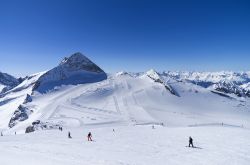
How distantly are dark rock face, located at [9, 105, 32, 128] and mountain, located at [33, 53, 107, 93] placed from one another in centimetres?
3223

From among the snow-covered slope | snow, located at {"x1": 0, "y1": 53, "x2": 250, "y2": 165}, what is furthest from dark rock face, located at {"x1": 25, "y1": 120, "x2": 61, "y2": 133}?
the snow-covered slope

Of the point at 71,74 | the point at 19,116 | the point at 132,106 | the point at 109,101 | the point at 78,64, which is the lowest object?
the point at 19,116

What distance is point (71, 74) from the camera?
17988cm

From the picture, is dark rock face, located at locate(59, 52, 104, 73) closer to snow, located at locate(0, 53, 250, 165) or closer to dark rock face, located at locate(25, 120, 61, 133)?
snow, located at locate(0, 53, 250, 165)

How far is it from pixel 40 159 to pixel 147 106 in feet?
303

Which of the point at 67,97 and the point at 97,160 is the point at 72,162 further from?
the point at 67,97

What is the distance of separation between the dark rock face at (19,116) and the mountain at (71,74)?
106 ft

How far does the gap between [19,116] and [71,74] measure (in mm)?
69169

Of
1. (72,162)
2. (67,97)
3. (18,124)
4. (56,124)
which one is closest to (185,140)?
(72,162)

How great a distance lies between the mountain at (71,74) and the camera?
6353 inches

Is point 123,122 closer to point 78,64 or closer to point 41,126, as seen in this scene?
point 41,126

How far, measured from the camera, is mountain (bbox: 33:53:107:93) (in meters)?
161

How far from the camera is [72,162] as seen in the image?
25.1 m

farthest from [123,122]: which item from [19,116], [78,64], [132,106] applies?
[78,64]
